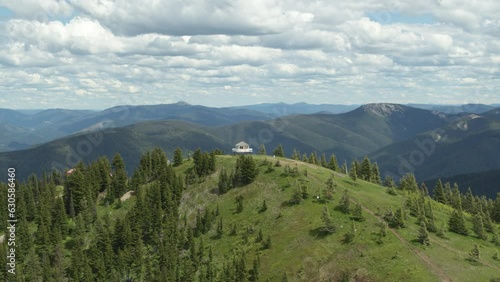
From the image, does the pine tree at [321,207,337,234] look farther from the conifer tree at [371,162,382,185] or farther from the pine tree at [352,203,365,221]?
the conifer tree at [371,162,382,185]

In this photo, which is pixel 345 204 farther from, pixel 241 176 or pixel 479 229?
pixel 241 176

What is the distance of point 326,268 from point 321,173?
188 feet

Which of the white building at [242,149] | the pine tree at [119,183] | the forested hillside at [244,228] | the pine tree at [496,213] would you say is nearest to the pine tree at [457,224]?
the forested hillside at [244,228]

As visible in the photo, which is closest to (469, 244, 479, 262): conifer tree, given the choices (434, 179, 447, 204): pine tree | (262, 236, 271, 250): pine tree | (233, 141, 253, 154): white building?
(262, 236, 271, 250): pine tree

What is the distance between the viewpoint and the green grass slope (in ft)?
308

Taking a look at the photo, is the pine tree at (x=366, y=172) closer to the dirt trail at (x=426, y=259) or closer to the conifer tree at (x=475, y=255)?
the dirt trail at (x=426, y=259)

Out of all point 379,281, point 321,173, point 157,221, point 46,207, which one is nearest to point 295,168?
point 321,173

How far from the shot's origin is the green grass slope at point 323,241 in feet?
308

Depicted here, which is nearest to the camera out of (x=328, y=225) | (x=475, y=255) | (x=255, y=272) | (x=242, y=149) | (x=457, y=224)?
(x=475, y=255)

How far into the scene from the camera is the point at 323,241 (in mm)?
108000

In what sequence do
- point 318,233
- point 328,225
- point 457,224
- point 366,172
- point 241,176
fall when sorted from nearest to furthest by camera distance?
point 328,225
point 318,233
point 457,224
point 241,176
point 366,172

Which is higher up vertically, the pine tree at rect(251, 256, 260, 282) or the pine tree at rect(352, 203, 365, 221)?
the pine tree at rect(352, 203, 365, 221)

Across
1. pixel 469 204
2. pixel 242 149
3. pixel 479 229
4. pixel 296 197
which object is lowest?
pixel 469 204

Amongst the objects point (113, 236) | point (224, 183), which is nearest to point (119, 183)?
point (113, 236)
